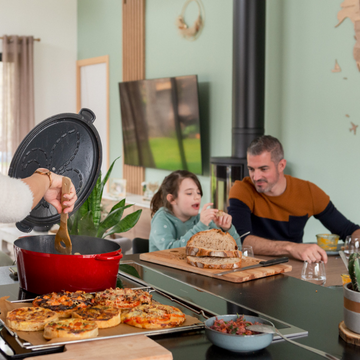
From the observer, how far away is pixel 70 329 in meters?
0.94

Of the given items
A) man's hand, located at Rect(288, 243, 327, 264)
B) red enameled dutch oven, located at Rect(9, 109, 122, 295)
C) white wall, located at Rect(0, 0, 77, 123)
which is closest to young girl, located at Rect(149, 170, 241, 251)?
man's hand, located at Rect(288, 243, 327, 264)

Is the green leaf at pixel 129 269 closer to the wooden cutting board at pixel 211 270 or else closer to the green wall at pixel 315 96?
the wooden cutting board at pixel 211 270

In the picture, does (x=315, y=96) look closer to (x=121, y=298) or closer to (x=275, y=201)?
(x=275, y=201)

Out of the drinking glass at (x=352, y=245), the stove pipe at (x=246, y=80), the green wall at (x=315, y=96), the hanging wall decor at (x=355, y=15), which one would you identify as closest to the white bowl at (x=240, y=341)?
the drinking glass at (x=352, y=245)

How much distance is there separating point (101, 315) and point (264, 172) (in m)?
1.73

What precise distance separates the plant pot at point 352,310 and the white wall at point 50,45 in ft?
20.1

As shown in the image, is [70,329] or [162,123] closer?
[70,329]

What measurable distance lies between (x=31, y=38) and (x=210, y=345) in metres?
6.18

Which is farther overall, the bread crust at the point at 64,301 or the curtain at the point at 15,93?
the curtain at the point at 15,93

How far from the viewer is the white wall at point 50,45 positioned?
646cm

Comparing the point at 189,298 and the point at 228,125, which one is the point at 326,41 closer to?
the point at 228,125

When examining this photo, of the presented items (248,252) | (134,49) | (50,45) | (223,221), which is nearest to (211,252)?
(248,252)

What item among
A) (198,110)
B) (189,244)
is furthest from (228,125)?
(189,244)

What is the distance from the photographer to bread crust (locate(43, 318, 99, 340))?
92cm
